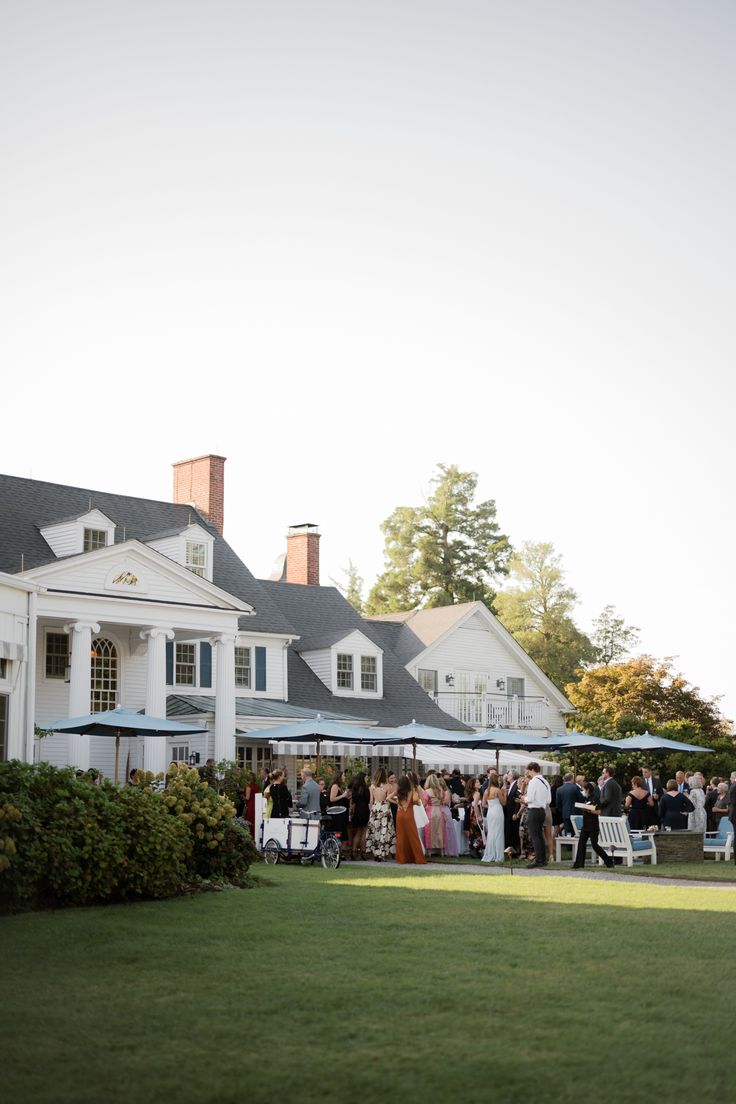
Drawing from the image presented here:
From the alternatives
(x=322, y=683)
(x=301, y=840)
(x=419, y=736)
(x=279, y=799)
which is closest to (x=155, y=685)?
(x=419, y=736)

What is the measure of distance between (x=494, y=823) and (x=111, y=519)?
16804 millimetres

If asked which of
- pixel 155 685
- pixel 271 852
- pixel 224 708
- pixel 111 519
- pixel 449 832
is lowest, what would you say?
pixel 271 852

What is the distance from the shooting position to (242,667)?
126ft

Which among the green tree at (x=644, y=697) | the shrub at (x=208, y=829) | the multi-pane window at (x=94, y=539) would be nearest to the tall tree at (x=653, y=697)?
the green tree at (x=644, y=697)

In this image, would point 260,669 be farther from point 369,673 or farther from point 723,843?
point 723,843

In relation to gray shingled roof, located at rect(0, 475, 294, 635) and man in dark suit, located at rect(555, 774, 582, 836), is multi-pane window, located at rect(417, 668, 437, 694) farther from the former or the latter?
man in dark suit, located at rect(555, 774, 582, 836)

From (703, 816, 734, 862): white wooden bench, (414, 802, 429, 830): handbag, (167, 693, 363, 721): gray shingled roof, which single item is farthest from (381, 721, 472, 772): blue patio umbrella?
(167, 693, 363, 721): gray shingled roof

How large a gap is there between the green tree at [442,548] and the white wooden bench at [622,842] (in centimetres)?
4322

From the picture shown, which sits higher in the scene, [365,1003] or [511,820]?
[511,820]

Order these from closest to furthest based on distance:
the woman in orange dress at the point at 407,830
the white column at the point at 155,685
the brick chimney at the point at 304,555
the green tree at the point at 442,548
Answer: the woman in orange dress at the point at 407,830 < the white column at the point at 155,685 < the brick chimney at the point at 304,555 < the green tree at the point at 442,548

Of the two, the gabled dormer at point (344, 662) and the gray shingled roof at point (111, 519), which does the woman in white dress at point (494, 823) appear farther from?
the gabled dormer at point (344, 662)

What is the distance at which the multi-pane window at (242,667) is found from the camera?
38.3m

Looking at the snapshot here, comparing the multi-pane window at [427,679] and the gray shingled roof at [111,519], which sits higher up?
the gray shingled roof at [111,519]

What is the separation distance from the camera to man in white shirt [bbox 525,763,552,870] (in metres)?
21.8
